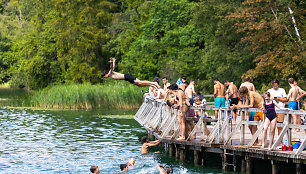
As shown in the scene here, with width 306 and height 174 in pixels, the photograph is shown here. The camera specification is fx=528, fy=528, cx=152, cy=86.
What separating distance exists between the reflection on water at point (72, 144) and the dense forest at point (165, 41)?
965cm

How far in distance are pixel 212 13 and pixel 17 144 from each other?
20.8 meters

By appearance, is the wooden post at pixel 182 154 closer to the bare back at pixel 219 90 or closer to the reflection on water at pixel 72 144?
the reflection on water at pixel 72 144

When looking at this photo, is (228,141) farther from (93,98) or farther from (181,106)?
(93,98)

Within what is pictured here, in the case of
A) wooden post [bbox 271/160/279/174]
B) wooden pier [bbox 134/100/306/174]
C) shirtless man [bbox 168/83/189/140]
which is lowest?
wooden post [bbox 271/160/279/174]

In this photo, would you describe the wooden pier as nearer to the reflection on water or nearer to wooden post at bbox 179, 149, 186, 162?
wooden post at bbox 179, 149, 186, 162

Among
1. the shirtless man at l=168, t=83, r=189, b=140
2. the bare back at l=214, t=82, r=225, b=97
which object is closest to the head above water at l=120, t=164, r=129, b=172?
the shirtless man at l=168, t=83, r=189, b=140

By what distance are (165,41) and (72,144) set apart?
2542 centimetres

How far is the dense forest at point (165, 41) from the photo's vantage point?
33.5 m

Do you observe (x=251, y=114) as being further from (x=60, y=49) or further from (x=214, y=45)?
(x=60, y=49)

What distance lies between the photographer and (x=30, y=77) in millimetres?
61656

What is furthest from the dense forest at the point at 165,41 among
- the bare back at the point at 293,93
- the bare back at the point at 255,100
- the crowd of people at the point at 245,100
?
the bare back at the point at 255,100

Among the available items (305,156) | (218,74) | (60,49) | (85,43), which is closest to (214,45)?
(218,74)

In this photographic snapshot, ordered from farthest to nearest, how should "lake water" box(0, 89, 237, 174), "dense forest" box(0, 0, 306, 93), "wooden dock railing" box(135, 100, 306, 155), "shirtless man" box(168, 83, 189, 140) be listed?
1. "dense forest" box(0, 0, 306, 93)
2. "lake water" box(0, 89, 237, 174)
3. "shirtless man" box(168, 83, 189, 140)
4. "wooden dock railing" box(135, 100, 306, 155)

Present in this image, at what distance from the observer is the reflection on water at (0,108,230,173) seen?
1712cm
